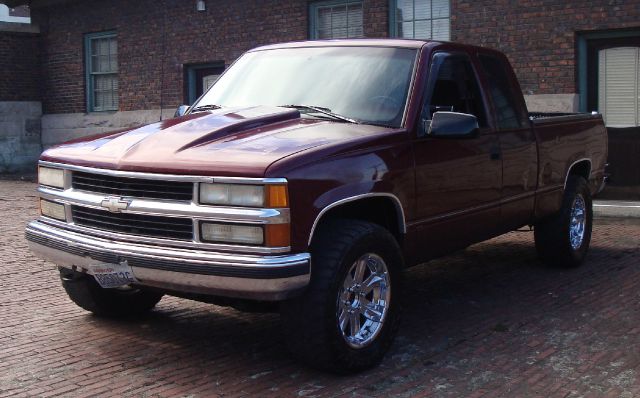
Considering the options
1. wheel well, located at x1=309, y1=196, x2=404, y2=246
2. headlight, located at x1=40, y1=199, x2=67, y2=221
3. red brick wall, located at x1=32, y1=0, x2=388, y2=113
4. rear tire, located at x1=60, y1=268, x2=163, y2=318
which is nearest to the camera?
wheel well, located at x1=309, y1=196, x2=404, y2=246

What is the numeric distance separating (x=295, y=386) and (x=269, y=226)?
0.95 meters

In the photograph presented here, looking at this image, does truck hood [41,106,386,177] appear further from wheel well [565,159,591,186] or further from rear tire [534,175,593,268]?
wheel well [565,159,591,186]

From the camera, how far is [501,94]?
6668mm

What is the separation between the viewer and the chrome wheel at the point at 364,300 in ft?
15.2

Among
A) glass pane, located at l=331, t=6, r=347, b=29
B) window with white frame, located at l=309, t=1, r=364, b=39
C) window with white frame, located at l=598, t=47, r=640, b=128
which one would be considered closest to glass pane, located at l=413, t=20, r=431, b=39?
window with white frame, located at l=309, t=1, r=364, b=39

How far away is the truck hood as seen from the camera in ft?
14.5

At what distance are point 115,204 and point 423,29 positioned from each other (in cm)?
978

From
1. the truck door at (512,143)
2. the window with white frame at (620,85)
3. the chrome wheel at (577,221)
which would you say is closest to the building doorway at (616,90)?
the window with white frame at (620,85)

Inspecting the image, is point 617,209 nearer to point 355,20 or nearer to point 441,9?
point 441,9

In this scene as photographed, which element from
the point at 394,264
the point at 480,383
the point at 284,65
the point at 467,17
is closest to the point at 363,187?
the point at 394,264

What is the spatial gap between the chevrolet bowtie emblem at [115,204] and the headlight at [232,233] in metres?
0.55

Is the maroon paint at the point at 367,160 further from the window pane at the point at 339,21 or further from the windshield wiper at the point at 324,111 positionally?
the window pane at the point at 339,21

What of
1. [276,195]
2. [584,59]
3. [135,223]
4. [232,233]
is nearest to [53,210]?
[135,223]

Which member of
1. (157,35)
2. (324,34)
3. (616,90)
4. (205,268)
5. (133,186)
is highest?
(157,35)
